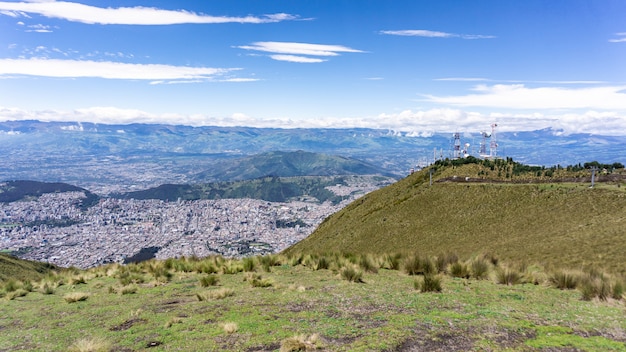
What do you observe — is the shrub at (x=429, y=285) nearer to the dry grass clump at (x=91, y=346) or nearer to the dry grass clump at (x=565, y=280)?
the dry grass clump at (x=565, y=280)

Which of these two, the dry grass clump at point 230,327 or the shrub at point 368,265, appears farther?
the shrub at point 368,265

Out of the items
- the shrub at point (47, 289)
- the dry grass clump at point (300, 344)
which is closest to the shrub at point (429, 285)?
the dry grass clump at point (300, 344)

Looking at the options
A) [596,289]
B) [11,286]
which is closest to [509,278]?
[596,289]

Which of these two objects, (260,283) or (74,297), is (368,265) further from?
(74,297)

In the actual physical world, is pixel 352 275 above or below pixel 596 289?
below

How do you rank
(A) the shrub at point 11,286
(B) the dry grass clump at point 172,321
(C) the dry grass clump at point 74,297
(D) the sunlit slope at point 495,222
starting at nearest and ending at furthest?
1. (B) the dry grass clump at point 172,321
2. (C) the dry grass clump at point 74,297
3. (A) the shrub at point 11,286
4. (D) the sunlit slope at point 495,222

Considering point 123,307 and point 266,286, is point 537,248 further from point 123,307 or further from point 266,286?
point 123,307

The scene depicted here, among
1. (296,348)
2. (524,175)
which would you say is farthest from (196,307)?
(524,175)
